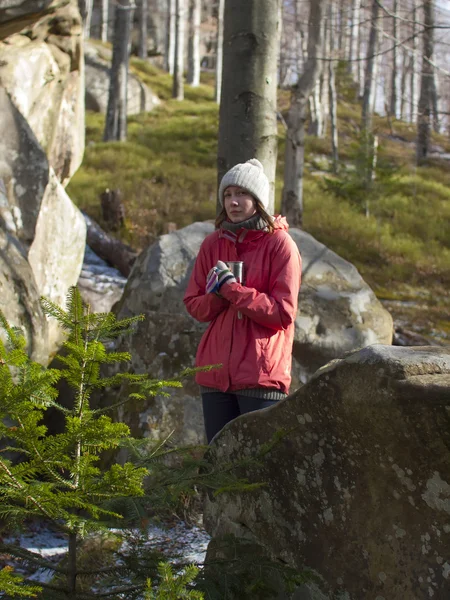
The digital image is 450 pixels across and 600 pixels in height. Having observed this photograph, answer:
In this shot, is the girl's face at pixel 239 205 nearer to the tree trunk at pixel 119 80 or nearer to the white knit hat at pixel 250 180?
the white knit hat at pixel 250 180

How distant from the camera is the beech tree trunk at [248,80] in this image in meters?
4.78

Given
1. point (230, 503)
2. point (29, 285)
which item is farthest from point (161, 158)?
point (230, 503)

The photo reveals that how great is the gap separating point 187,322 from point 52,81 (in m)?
3.86

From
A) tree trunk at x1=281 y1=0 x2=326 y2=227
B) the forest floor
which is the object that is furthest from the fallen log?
tree trunk at x1=281 y1=0 x2=326 y2=227

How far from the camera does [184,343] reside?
5.08m

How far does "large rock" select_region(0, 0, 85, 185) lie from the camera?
23.0 feet

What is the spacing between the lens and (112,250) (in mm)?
9727

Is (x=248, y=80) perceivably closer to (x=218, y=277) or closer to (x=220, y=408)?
(x=218, y=277)

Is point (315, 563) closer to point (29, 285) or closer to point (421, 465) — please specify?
point (421, 465)

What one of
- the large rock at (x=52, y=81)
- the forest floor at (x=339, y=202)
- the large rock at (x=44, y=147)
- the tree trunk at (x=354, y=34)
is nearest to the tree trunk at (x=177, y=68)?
the forest floor at (x=339, y=202)

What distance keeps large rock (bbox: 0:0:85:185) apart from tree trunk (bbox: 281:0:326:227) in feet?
18.1

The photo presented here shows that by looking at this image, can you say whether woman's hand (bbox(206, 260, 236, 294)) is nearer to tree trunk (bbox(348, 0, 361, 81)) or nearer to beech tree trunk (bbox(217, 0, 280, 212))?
beech tree trunk (bbox(217, 0, 280, 212))

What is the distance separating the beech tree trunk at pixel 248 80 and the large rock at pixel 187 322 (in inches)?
43.6

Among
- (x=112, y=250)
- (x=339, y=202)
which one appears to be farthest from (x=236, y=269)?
(x=339, y=202)
